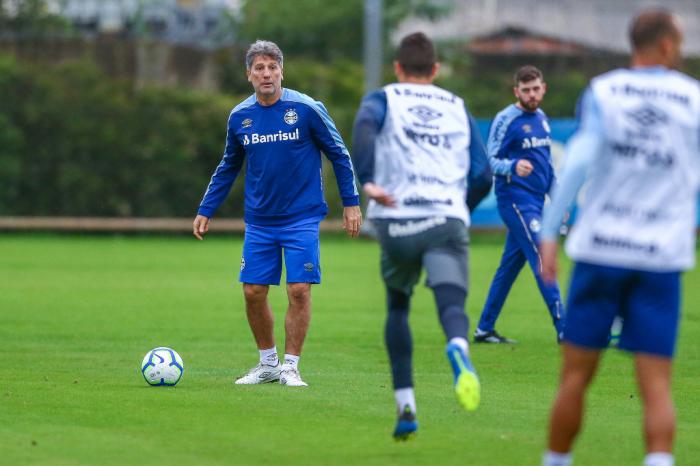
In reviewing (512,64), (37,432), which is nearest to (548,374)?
(37,432)

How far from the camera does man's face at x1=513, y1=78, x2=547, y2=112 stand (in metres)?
12.6

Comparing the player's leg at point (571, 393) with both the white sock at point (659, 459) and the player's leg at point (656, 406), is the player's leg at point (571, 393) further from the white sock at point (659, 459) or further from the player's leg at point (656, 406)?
the white sock at point (659, 459)

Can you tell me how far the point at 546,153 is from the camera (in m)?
12.9

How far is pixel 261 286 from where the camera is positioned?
9945mm

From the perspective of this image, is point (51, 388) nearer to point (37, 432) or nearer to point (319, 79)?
point (37, 432)

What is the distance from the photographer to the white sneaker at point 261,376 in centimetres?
1001

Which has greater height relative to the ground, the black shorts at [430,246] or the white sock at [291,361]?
the black shorts at [430,246]

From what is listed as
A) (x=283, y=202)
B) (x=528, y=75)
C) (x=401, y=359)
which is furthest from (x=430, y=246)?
(x=528, y=75)

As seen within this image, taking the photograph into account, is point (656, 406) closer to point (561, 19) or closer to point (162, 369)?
point (162, 369)

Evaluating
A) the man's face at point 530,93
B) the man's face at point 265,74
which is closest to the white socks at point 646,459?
the man's face at point 265,74

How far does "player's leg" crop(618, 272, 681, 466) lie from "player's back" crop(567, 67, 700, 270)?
8cm

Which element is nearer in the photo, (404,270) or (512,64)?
(404,270)

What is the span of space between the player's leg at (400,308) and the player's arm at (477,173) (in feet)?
1.55

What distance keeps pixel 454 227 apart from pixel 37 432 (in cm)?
253
